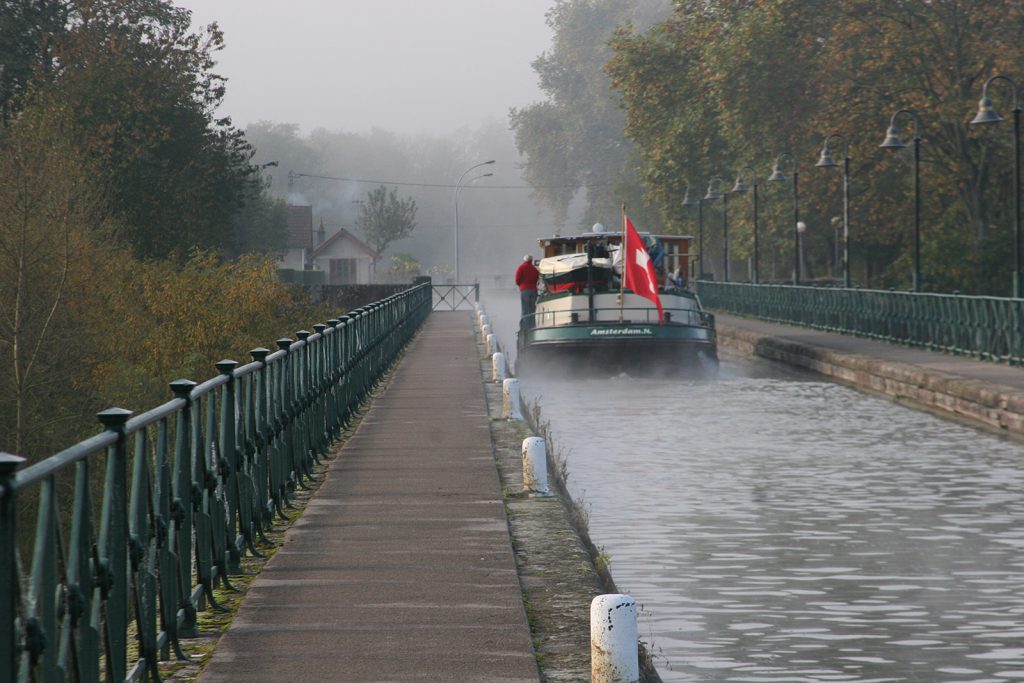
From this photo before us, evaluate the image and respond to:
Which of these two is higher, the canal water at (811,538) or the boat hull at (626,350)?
the boat hull at (626,350)

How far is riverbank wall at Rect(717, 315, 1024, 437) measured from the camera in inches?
781

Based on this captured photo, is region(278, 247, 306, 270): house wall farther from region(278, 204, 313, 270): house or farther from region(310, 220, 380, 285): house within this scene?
region(310, 220, 380, 285): house

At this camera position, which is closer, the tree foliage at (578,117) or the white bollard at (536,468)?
the white bollard at (536,468)

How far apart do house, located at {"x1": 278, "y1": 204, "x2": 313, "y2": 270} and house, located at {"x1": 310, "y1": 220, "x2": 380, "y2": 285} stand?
1.19 m

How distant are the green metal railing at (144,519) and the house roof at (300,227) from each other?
339ft

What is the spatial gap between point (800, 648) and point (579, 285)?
77.7 ft

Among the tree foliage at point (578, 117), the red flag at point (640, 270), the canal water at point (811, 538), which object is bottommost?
the canal water at point (811, 538)

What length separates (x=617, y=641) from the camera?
20.2 feet

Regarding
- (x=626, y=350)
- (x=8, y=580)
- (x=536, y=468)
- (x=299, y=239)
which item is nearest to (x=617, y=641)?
(x=8, y=580)

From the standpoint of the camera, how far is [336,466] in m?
14.1

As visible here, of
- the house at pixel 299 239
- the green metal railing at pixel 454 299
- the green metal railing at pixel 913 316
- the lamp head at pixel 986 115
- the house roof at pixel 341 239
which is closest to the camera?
the green metal railing at pixel 913 316

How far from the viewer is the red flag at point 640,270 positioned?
28.6m

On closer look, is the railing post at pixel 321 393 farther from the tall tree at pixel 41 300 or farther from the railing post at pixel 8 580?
the tall tree at pixel 41 300

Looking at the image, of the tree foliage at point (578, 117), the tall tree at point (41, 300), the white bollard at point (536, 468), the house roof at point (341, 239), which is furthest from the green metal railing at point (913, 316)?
the tree foliage at point (578, 117)
